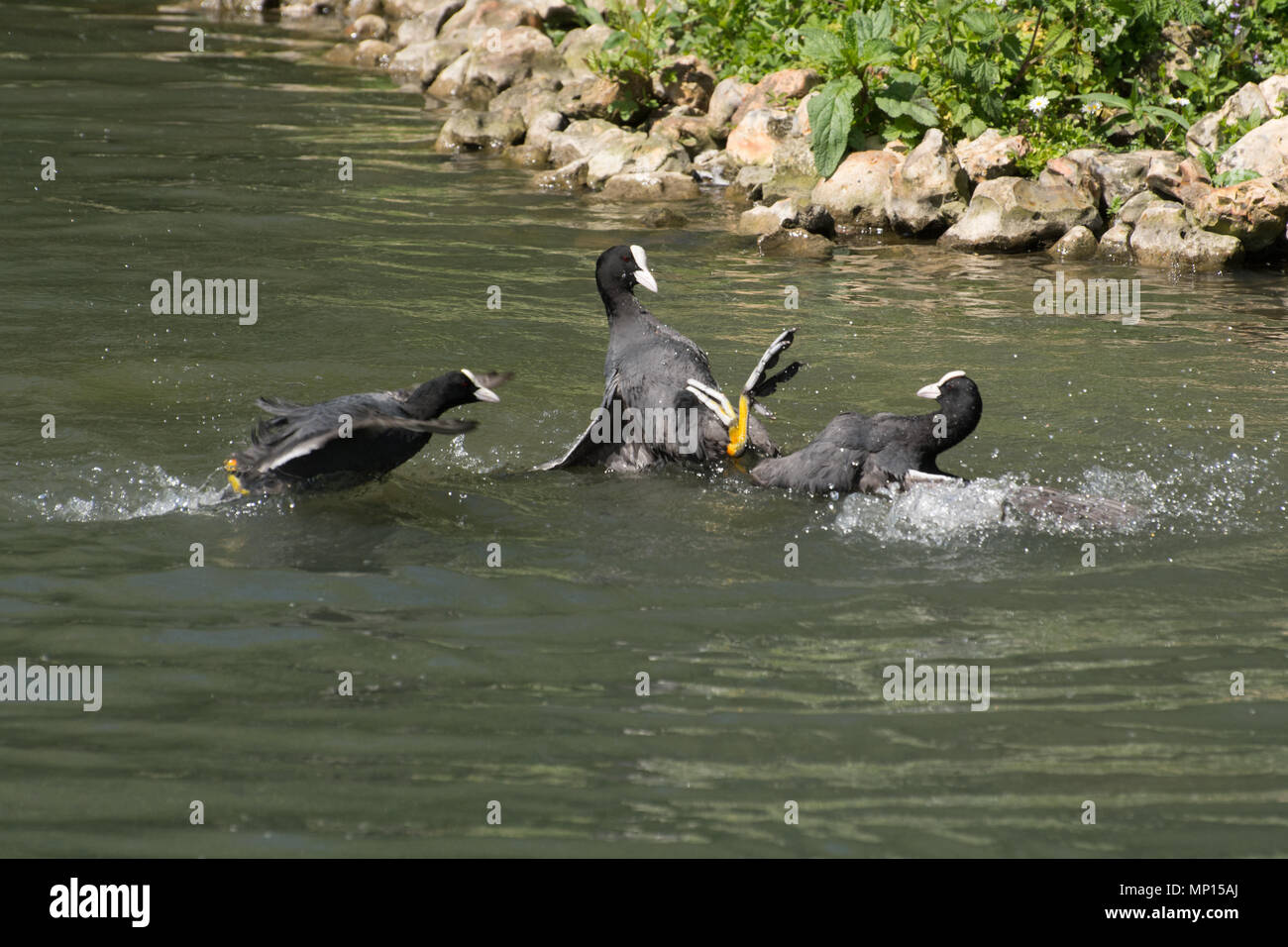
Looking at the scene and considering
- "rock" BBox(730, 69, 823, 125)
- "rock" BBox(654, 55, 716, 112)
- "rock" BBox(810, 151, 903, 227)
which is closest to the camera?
"rock" BBox(810, 151, 903, 227)

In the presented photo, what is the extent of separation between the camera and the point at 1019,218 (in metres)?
11.5

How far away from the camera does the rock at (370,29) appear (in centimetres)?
2102

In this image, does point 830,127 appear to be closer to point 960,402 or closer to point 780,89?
point 780,89

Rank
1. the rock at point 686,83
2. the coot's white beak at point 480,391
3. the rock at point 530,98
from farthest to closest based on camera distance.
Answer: the rock at point 530,98 < the rock at point 686,83 < the coot's white beak at point 480,391

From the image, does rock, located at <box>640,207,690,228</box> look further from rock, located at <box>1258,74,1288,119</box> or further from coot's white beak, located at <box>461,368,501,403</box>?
coot's white beak, located at <box>461,368,501,403</box>

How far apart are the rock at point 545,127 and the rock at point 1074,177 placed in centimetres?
530

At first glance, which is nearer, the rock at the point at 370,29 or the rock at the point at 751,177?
the rock at the point at 751,177

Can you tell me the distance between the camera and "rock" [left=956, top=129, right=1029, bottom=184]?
1209 centimetres

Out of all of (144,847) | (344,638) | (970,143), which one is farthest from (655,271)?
(144,847)

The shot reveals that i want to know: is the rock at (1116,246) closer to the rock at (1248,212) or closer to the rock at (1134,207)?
the rock at (1134,207)

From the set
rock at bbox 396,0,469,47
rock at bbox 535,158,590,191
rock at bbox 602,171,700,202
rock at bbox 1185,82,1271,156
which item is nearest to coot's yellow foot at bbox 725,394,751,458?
rock at bbox 602,171,700,202

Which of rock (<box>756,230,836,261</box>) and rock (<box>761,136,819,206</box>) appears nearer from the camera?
rock (<box>756,230,836,261</box>)

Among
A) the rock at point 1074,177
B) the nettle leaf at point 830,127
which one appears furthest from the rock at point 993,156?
the nettle leaf at point 830,127

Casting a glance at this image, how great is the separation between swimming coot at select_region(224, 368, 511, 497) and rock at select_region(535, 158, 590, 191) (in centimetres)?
752
